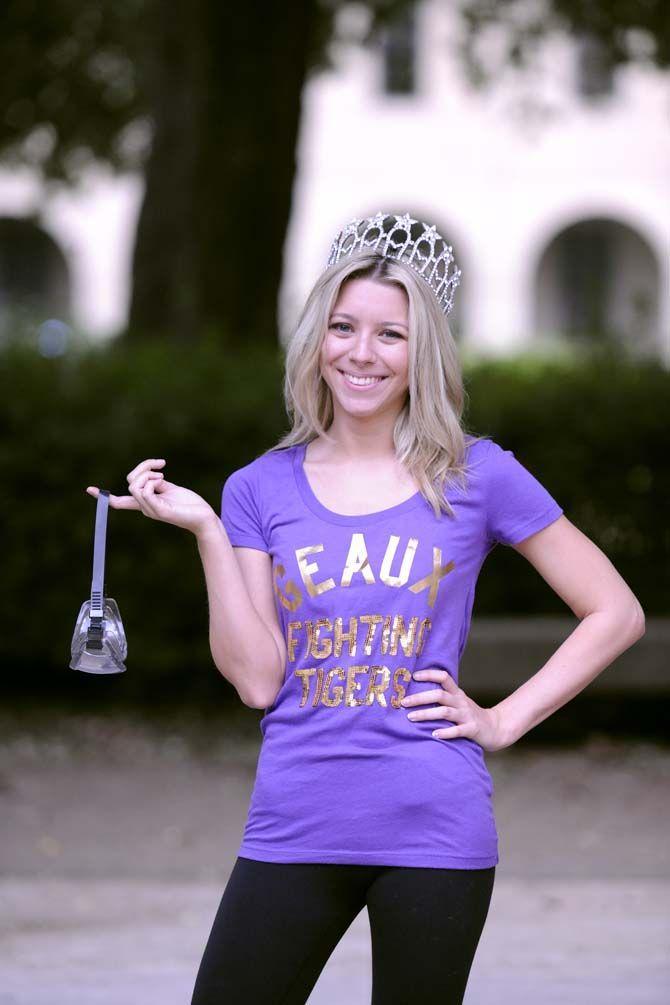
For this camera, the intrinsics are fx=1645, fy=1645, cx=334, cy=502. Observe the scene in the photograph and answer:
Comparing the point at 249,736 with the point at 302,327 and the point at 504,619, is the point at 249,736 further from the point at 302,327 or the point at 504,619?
the point at 302,327

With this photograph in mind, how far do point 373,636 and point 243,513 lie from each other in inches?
13.7

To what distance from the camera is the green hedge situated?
8.06 m

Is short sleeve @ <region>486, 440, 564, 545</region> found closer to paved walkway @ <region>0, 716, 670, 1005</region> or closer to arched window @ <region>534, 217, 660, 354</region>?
paved walkway @ <region>0, 716, 670, 1005</region>

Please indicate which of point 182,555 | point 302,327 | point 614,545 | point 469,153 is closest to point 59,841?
point 182,555

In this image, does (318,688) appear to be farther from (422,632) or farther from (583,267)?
(583,267)

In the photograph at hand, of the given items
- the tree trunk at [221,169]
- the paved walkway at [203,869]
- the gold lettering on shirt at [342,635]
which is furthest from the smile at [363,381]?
the tree trunk at [221,169]

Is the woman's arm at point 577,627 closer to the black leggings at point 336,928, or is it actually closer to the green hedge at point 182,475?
the black leggings at point 336,928

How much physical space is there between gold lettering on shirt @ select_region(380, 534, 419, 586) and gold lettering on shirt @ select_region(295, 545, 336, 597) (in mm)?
87

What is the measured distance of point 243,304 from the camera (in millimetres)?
10211

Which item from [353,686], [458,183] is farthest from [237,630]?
[458,183]

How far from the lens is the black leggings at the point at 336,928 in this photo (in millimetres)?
2582

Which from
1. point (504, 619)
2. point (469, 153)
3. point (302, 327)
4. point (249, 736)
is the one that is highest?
point (469, 153)

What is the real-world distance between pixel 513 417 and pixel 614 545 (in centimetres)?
81

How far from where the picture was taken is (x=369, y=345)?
280cm
